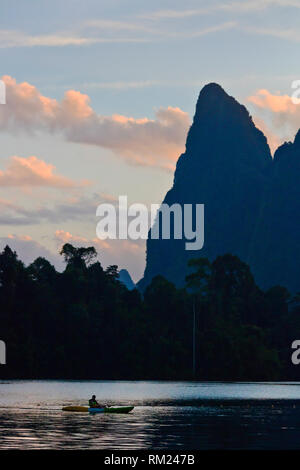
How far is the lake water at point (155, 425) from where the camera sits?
57.4 meters

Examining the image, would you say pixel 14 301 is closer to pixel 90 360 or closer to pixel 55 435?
pixel 90 360

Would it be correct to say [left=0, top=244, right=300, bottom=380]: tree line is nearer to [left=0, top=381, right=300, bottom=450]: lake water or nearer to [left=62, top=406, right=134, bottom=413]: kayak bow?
[left=0, top=381, right=300, bottom=450]: lake water

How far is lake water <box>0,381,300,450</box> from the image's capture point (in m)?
57.4

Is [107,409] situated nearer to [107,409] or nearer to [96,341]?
[107,409]

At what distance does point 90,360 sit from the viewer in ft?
611

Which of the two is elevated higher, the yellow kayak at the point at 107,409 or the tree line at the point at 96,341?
the tree line at the point at 96,341

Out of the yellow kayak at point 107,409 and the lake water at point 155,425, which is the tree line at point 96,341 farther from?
the yellow kayak at point 107,409

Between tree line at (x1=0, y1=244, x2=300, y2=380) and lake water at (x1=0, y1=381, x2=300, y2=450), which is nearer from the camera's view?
lake water at (x1=0, y1=381, x2=300, y2=450)

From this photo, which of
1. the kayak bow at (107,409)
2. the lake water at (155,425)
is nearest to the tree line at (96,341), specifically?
the lake water at (155,425)

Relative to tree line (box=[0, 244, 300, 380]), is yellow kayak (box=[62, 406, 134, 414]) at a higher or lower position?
lower

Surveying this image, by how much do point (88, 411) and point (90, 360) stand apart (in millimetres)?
104627

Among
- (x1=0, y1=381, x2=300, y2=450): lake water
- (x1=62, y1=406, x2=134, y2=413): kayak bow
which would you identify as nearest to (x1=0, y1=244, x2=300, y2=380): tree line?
(x1=0, y1=381, x2=300, y2=450): lake water

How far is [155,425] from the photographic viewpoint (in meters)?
71.0
